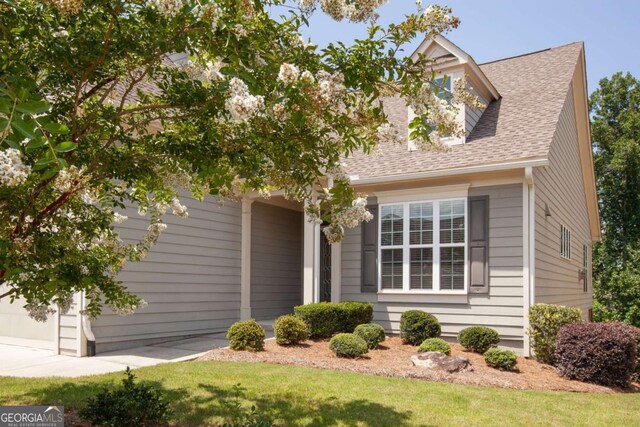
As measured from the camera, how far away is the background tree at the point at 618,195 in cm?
2319

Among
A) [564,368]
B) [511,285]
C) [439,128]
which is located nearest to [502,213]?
[511,285]

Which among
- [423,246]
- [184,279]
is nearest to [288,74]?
[423,246]

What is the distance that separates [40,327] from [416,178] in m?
7.50

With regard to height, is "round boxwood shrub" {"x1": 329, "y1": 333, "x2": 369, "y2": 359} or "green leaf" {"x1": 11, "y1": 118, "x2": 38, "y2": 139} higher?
"green leaf" {"x1": 11, "y1": 118, "x2": 38, "y2": 139}

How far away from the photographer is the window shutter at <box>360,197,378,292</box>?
37.0 feet

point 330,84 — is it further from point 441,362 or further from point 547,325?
point 547,325

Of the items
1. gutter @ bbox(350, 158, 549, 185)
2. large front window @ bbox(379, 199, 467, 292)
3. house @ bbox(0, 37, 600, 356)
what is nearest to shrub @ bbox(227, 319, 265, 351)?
house @ bbox(0, 37, 600, 356)

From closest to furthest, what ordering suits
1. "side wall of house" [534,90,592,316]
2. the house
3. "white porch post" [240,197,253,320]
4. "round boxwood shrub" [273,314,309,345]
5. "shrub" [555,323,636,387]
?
"shrub" [555,323,636,387], "round boxwood shrub" [273,314,309,345], the house, "side wall of house" [534,90,592,316], "white porch post" [240,197,253,320]

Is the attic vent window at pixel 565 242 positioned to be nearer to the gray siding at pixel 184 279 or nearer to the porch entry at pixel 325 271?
the porch entry at pixel 325 271

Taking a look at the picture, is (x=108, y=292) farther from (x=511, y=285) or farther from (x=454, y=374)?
(x=511, y=285)

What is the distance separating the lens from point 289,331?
30.6ft

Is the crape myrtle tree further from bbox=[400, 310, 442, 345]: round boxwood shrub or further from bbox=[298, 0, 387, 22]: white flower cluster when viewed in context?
bbox=[400, 310, 442, 345]: round boxwood shrub

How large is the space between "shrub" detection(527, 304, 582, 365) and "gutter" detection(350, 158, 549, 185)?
97.2 inches

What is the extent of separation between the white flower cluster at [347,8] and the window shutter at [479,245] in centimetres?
708
